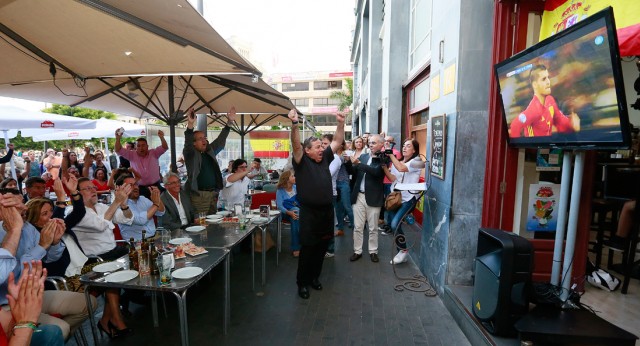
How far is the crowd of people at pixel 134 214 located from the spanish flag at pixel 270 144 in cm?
683

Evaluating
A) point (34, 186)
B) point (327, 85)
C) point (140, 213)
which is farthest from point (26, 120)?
point (327, 85)

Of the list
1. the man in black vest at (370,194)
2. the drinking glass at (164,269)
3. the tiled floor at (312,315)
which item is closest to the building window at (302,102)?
the man in black vest at (370,194)

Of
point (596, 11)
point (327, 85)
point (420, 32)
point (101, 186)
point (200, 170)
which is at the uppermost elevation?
point (327, 85)

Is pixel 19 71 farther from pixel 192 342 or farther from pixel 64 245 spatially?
pixel 192 342

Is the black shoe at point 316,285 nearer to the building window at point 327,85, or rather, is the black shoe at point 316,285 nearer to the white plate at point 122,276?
the white plate at point 122,276

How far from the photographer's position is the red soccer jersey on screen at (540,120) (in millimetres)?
2326

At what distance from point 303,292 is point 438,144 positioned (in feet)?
7.69

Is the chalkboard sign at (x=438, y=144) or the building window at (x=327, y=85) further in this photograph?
the building window at (x=327, y=85)

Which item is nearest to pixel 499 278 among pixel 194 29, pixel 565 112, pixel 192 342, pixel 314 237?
pixel 565 112

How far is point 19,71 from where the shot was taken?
3904 millimetres

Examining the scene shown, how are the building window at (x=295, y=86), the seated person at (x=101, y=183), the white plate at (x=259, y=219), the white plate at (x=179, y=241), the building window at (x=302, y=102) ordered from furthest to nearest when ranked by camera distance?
1. the building window at (x=295, y=86)
2. the building window at (x=302, y=102)
3. the seated person at (x=101, y=183)
4. the white plate at (x=259, y=219)
5. the white plate at (x=179, y=241)

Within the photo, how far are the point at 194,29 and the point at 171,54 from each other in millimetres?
610

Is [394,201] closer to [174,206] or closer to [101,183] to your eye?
[174,206]

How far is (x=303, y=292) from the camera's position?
382 cm
